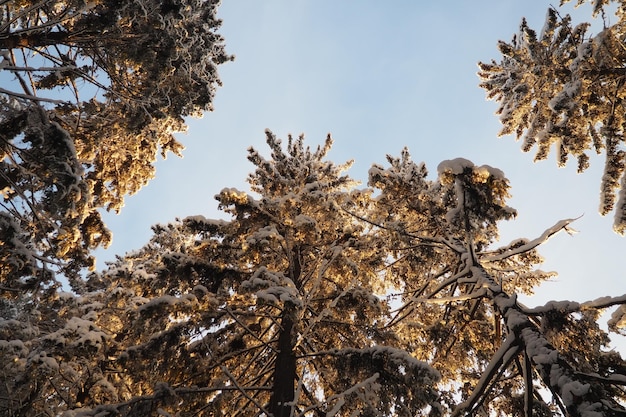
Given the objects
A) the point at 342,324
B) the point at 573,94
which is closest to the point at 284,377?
the point at 342,324

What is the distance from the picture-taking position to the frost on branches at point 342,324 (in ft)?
16.8

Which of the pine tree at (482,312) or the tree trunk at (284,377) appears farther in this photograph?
the tree trunk at (284,377)

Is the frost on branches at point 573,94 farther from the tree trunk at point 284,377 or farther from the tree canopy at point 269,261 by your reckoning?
the tree trunk at point 284,377

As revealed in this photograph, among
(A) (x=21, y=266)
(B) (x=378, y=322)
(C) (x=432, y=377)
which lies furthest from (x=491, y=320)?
(A) (x=21, y=266)

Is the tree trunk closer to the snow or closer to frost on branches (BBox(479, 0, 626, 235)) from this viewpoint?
the snow

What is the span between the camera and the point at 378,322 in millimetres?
8570

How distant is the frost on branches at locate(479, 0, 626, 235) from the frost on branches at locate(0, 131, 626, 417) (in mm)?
2496

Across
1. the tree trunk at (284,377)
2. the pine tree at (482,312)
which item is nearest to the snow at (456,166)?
the pine tree at (482,312)

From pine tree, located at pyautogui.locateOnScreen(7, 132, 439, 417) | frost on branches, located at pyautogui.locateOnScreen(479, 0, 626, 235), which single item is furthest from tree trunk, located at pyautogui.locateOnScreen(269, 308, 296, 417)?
frost on branches, located at pyautogui.locateOnScreen(479, 0, 626, 235)

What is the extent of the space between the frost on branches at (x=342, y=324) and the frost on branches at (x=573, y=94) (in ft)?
8.19

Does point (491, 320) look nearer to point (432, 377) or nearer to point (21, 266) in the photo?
point (432, 377)

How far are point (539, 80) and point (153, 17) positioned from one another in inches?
360

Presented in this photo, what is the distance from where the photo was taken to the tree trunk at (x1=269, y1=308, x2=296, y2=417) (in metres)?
6.20

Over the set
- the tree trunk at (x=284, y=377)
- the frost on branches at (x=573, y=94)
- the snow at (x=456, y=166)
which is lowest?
the tree trunk at (x=284, y=377)
